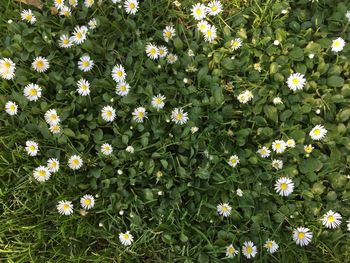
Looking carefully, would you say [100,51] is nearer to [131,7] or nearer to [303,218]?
[131,7]

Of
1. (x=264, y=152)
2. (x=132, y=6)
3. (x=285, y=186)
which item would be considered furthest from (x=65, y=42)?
(x=285, y=186)

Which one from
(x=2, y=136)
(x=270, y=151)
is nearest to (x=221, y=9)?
(x=270, y=151)

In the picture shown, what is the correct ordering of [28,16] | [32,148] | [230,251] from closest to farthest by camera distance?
[230,251]
[32,148]
[28,16]

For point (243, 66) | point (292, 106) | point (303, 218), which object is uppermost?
point (243, 66)

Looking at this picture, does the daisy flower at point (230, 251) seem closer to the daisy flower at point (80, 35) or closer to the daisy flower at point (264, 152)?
the daisy flower at point (264, 152)

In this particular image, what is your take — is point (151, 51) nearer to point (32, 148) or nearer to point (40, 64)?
point (40, 64)

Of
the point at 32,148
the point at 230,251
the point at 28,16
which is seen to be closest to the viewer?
the point at 230,251
